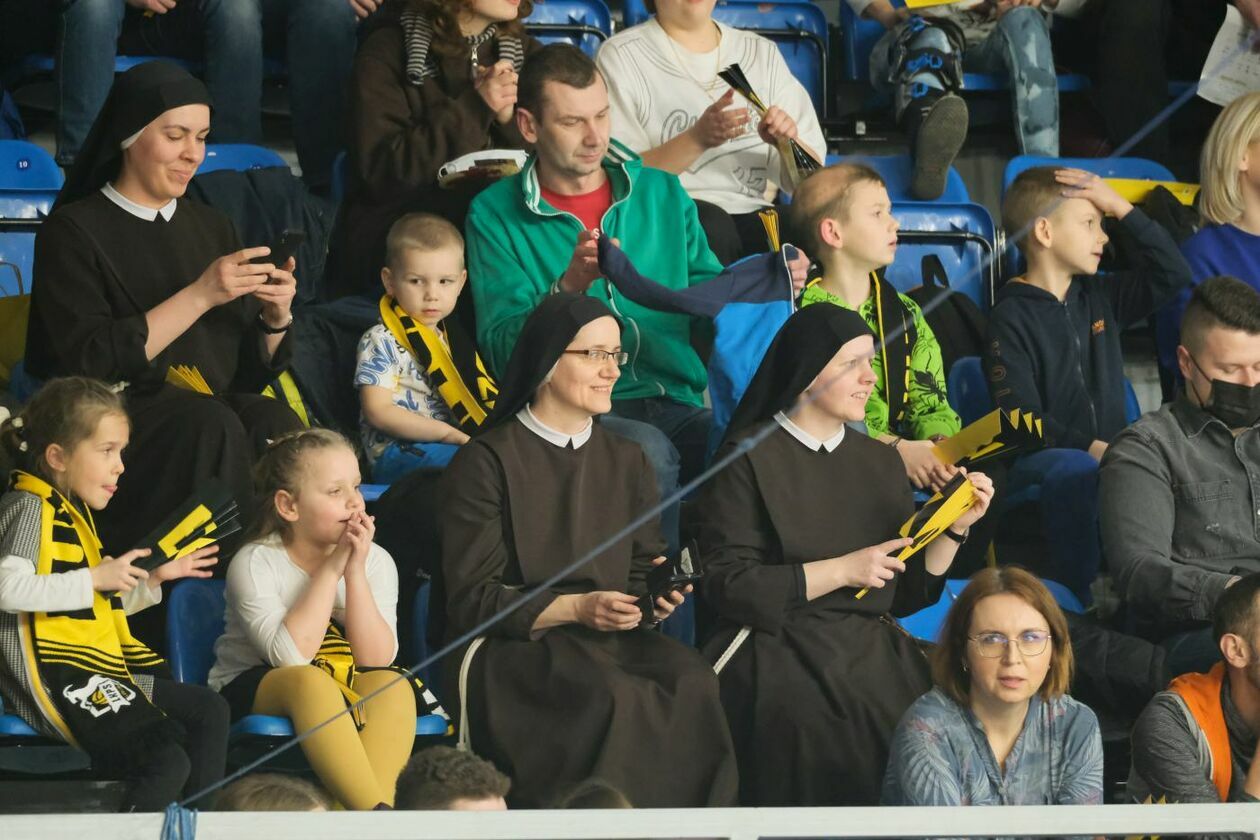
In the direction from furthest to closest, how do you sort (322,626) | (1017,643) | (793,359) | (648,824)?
(793,359) → (322,626) → (1017,643) → (648,824)

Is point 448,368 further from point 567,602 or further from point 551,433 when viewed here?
point 567,602

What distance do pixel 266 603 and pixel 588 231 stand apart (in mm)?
1186

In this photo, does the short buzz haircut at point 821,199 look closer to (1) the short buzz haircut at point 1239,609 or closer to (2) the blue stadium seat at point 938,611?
(2) the blue stadium seat at point 938,611

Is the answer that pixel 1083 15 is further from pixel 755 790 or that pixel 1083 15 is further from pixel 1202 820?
pixel 1202 820

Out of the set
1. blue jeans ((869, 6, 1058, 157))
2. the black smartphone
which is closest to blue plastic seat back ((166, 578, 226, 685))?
the black smartphone

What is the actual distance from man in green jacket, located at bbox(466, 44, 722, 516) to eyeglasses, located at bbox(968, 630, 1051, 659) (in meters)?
1.03

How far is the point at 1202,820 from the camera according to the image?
7.84ft

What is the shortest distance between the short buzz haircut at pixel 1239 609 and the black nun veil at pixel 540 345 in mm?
1207

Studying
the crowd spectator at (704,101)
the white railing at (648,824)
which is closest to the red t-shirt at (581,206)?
the crowd spectator at (704,101)

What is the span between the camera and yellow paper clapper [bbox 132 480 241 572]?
11.1ft

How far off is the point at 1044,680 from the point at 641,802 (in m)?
0.70

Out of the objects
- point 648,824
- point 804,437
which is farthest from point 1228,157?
point 648,824

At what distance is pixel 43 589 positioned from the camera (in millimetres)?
3303

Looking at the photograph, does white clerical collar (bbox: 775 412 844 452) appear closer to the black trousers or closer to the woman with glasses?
the woman with glasses
